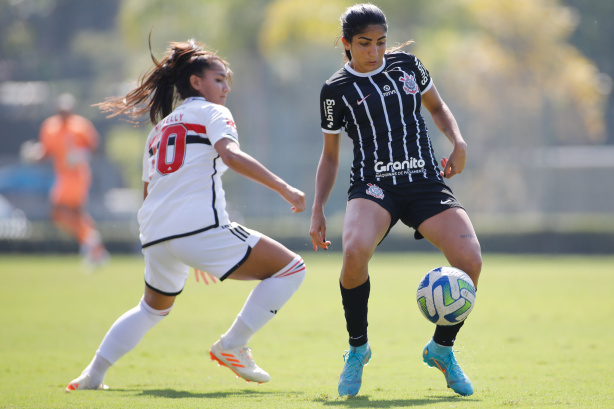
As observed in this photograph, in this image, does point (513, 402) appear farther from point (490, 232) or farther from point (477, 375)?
point (490, 232)

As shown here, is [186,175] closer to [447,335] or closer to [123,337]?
[123,337]

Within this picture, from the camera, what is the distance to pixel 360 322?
4.66m

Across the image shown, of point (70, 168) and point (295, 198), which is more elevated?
point (295, 198)

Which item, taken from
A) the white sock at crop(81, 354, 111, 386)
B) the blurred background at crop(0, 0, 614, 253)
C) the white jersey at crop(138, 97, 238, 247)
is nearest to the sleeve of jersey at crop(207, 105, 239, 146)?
the white jersey at crop(138, 97, 238, 247)

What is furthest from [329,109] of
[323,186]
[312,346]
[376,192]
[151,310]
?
[312,346]

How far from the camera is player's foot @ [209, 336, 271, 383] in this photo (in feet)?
15.6

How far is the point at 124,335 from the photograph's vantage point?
16.2 ft

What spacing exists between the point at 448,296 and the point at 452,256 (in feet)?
0.92

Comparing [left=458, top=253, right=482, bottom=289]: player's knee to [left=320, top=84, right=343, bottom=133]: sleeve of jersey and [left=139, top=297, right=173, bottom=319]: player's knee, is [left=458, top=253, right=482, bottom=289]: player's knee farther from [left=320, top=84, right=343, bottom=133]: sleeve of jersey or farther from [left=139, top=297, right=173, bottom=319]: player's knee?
[left=139, top=297, right=173, bottom=319]: player's knee

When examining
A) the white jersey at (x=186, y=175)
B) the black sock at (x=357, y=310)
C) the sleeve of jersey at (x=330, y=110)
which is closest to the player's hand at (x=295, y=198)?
the white jersey at (x=186, y=175)

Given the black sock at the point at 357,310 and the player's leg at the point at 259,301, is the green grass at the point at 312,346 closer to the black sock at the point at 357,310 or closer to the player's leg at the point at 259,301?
the player's leg at the point at 259,301

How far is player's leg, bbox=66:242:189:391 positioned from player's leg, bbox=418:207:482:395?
1.48 m

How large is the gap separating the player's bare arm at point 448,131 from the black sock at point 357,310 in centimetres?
85

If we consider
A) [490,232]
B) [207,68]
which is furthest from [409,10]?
[207,68]
